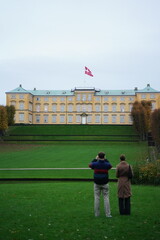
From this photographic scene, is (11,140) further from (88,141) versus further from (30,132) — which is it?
(88,141)

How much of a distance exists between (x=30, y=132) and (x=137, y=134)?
64.7ft

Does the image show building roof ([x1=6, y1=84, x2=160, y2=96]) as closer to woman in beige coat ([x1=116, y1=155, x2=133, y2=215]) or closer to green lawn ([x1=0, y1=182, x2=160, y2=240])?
green lawn ([x1=0, y1=182, x2=160, y2=240])

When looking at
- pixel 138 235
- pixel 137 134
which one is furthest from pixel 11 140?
pixel 138 235

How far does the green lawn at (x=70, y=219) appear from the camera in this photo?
617 centimetres

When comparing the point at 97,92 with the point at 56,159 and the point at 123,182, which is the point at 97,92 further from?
the point at 123,182

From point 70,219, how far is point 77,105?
75.4 metres

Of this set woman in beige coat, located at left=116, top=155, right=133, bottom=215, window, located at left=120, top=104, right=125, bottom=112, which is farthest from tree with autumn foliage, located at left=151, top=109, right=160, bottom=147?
window, located at left=120, top=104, right=125, bottom=112

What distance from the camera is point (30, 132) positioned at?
2287 inches

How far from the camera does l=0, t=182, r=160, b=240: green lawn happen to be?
617 cm

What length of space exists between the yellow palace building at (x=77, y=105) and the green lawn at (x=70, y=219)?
7012cm

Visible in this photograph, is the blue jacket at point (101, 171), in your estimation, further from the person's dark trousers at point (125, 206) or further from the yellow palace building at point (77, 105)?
the yellow palace building at point (77, 105)

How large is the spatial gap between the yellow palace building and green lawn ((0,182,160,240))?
7012 cm

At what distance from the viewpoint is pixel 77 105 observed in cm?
8262

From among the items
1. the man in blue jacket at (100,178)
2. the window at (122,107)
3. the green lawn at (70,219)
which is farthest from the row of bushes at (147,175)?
A: the window at (122,107)
